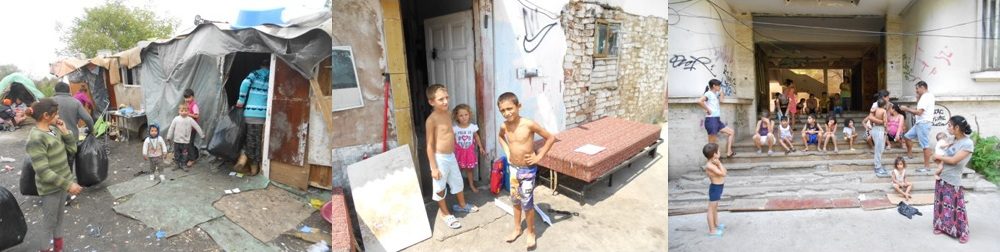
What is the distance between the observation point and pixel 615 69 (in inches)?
58.4

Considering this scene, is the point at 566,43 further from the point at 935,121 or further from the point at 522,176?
the point at 935,121

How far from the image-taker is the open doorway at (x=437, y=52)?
1.17 metres

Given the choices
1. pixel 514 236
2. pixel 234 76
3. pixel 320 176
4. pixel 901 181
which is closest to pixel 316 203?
pixel 320 176

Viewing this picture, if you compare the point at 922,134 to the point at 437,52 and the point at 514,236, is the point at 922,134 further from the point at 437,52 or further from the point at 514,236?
the point at 437,52

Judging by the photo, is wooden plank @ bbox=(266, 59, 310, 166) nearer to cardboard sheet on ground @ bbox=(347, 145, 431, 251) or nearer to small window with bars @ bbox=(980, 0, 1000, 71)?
cardboard sheet on ground @ bbox=(347, 145, 431, 251)

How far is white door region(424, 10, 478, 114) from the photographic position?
3.88 ft

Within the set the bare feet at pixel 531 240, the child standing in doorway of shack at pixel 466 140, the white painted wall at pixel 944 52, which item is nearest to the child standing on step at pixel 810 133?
the white painted wall at pixel 944 52

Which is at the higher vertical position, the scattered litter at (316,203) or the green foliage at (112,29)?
the green foliage at (112,29)

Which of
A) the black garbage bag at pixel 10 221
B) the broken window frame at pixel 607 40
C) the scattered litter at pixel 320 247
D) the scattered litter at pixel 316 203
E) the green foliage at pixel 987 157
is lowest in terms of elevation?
the green foliage at pixel 987 157

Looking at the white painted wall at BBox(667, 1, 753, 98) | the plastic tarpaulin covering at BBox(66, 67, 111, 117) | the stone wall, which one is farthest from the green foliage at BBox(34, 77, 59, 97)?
the white painted wall at BBox(667, 1, 753, 98)

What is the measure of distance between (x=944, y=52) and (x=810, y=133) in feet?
5.17

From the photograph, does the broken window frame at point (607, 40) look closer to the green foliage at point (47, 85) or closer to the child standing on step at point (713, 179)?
the green foliage at point (47, 85)

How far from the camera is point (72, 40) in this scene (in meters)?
1.29

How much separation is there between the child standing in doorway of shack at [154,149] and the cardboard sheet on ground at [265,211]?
0.21 metres
